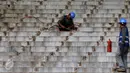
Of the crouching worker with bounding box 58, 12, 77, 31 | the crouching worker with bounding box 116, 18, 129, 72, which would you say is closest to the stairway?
the crouching worker with bounding box 58, 12, 77, 31

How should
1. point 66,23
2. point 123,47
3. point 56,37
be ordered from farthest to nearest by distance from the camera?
1. point 66,23
2. point 56,37
3. point 123,47

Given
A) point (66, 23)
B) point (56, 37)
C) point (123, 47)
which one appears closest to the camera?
point (123, 47)

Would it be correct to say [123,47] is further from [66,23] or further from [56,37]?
[66,23]

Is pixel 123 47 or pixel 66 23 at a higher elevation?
pixel 66 23

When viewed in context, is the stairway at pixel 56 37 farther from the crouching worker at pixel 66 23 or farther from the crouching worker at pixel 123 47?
the crouching worker at pixel 123 47

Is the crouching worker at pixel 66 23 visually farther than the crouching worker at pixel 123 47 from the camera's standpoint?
Yes

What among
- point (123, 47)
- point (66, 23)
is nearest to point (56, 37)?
point (66, 23)

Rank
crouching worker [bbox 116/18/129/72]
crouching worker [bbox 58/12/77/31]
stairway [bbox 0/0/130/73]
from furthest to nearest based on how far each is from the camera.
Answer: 1. crouching worker [bbox 58/12/77/31]
2. stairway [bbox 0/0/130/73]
3. crouching worker [bbox 116/18/129/72]

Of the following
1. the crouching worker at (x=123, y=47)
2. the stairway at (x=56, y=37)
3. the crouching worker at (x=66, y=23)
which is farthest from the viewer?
the crouching worker at (x=66, y=23)

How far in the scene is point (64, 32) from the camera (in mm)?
13180

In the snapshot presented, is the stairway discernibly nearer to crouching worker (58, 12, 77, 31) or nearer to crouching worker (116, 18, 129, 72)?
crouching worker (58, 12, 77, 31)

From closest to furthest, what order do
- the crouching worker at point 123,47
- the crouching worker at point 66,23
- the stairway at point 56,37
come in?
the crouching worker at point 123,47, the stairway at point 56,37, the crouching worker at point 66,23

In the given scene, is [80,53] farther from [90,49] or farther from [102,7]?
[102,7]

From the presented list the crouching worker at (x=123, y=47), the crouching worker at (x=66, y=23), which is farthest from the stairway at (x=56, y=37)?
the crouching worker at (x=123, y=47)
